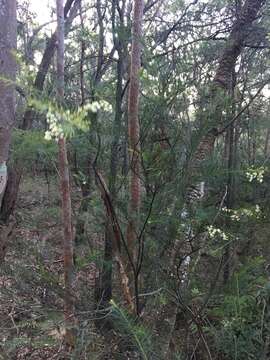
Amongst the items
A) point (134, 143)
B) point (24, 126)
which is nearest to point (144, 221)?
point (134, 143)

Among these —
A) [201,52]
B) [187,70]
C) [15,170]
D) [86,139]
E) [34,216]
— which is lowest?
[34,216]

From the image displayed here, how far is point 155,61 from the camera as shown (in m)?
3.71

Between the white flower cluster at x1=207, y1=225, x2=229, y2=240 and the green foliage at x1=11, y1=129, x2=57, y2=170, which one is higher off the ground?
the green foliage at x1=11, y1=129, x2=57, y2=170

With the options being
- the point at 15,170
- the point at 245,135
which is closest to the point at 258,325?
the point at 15,170

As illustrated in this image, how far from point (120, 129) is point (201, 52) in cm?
229

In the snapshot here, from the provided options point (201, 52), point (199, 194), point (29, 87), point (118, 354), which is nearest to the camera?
point (29, 87)

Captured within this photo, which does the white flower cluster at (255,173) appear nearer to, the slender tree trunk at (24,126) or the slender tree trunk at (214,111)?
the slender tree trunk at (214,111)

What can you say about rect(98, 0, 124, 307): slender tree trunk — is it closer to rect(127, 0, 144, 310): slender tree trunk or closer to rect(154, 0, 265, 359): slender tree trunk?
rect(127, 0, 144, 310): slender tree trunk

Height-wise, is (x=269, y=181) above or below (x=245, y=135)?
below

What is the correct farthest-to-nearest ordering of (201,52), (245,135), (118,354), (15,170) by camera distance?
(245,135) → (15,170) → (201,52) → (118,354)

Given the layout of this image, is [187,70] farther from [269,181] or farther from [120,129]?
[269,181]

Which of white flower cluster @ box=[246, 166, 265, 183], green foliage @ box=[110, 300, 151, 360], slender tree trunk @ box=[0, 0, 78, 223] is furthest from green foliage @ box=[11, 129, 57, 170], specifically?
green foliage @ box=[110, 300, 151, 360]

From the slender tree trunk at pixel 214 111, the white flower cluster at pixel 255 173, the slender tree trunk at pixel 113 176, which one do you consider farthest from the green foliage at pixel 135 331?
the white flower cluster at pixel 255 173

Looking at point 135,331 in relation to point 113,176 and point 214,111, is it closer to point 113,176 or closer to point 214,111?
point 113,176
